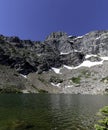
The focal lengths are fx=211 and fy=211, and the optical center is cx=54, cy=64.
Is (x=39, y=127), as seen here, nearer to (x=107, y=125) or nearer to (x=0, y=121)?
(x=0, y=121)

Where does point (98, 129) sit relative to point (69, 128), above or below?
above

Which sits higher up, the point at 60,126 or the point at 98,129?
the point at 98,129

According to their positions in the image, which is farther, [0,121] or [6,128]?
[0,121]

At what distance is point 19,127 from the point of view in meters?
43.9

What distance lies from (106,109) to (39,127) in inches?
1037

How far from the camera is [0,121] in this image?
1928 inches

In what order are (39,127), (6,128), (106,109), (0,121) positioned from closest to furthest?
1. (106,109)
2. (6,128)
3. (39,127)
4. (0,121)

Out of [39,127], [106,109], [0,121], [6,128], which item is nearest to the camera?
[106,109]

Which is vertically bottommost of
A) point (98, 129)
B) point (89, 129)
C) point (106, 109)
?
point (89, 129)

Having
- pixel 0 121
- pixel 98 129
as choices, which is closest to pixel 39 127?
pixel 0 121

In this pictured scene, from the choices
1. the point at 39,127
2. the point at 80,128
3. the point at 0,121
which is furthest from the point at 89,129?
the point at 0,121

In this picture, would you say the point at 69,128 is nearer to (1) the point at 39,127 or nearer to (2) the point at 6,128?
(1) the point at 39,127

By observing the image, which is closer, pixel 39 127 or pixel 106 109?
pixel 106 109

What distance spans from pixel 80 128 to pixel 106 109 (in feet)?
86.6
